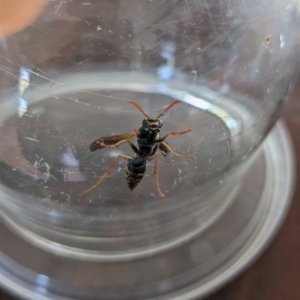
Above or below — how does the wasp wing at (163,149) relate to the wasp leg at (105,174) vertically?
above

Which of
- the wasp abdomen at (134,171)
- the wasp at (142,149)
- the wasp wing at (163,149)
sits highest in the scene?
the wasp wing at (163,149)

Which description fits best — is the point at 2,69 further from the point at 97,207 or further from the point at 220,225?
the point at 220,225

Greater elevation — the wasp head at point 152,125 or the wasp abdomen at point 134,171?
the wasp head at point 152,125

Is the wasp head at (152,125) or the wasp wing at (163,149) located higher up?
the wasp wing at (163,149)

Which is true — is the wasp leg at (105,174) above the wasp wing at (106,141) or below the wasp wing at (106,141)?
below
